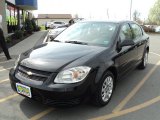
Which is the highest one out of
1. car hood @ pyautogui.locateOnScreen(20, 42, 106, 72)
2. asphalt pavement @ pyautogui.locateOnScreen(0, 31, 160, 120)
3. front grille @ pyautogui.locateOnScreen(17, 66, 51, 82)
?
car hood @ pyautogui.locateOnScreen(20, 42, 106, 72)

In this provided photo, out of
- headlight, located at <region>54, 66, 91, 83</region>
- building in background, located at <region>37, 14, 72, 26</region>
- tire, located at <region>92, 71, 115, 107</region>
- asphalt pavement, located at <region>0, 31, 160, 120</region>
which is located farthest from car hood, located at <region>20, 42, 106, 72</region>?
building in background, located at <region>37, 14, 72, 26</region>

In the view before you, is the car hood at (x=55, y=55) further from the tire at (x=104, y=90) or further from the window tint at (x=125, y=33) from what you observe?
the window tint at (x=125, y=33)

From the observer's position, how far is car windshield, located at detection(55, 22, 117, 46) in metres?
5.40

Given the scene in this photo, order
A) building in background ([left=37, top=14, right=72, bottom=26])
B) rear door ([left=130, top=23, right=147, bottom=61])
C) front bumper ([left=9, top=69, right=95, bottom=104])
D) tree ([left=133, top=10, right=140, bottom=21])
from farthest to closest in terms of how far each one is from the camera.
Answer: building in background ([left=37, top=14, right=72, bottom=26]) → tree ([left=133, top=10, right=140, bottom=21]) → rear door ([left=130, top=23, right=147, bottom=61]) → front bumper ([left=9, top=69, right=95, bottom=104])

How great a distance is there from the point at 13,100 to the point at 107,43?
2220mm

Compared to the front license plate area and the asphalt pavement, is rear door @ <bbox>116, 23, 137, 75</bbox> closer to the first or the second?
the asphalt pavement

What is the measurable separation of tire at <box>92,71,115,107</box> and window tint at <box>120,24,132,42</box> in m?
1.08

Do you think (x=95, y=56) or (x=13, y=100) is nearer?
(x=95, y=56)

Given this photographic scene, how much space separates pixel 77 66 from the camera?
4.22 metres

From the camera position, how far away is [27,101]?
498 centimetres

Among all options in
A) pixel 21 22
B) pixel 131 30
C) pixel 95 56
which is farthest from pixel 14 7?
pixel 95 56

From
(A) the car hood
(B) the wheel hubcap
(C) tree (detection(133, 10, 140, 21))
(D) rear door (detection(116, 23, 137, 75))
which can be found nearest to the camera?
(A) the car hood

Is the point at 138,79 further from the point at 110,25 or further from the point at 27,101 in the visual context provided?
the point at 27,101

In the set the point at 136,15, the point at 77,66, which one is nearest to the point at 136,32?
the point at 77,66
